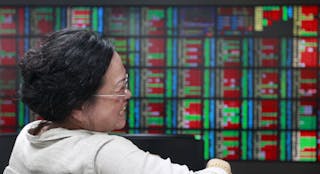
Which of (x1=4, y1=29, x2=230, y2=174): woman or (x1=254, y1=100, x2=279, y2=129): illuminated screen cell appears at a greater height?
(x1=4, y1=29, x2=230, y2=174): woman

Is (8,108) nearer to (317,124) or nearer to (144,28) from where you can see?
(144,28)

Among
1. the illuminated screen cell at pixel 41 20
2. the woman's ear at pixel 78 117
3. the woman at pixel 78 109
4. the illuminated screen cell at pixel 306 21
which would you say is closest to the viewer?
the woman at pixel 78 109

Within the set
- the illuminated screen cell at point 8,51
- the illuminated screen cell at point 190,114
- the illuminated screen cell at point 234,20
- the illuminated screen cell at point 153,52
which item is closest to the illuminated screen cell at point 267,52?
the illuminated screen cell at point 234,20

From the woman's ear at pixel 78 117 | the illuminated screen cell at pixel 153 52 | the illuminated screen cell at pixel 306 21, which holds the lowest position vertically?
the woman's ear at pixel 78 117

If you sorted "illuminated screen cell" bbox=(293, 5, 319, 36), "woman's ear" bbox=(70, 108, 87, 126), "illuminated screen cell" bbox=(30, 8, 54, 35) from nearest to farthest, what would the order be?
"woman's ear" bbox=(70, 108, 87, 126) < "illuminated screen cell" bbox=(293, 5, 319, 36) < "illuminated screen cell" bbox=(30, 8, 54, 35)

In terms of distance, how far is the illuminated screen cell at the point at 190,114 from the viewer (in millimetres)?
3486

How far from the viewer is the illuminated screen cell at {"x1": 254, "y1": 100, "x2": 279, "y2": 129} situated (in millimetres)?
3453

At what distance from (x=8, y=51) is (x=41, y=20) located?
32 centimetres

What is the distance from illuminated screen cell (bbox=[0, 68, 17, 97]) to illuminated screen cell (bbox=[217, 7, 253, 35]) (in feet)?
4.88

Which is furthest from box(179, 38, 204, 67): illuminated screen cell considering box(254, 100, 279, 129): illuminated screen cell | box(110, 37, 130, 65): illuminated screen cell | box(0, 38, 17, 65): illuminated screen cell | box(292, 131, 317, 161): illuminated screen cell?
box(0, 38, 17, 65): illuminated screen cell

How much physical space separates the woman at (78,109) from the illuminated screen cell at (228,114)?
240 cm

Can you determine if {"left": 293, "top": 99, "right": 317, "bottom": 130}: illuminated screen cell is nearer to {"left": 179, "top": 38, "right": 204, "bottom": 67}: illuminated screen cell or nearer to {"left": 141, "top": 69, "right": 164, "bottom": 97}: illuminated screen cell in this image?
{"left": 179, "top": 38, "right": 204, "bottom": 67}: illuminated screen cell

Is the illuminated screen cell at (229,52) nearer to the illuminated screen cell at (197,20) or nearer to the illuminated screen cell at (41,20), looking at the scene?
the illuminated screen cell at (197,20)

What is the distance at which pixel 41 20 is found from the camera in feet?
11.6
